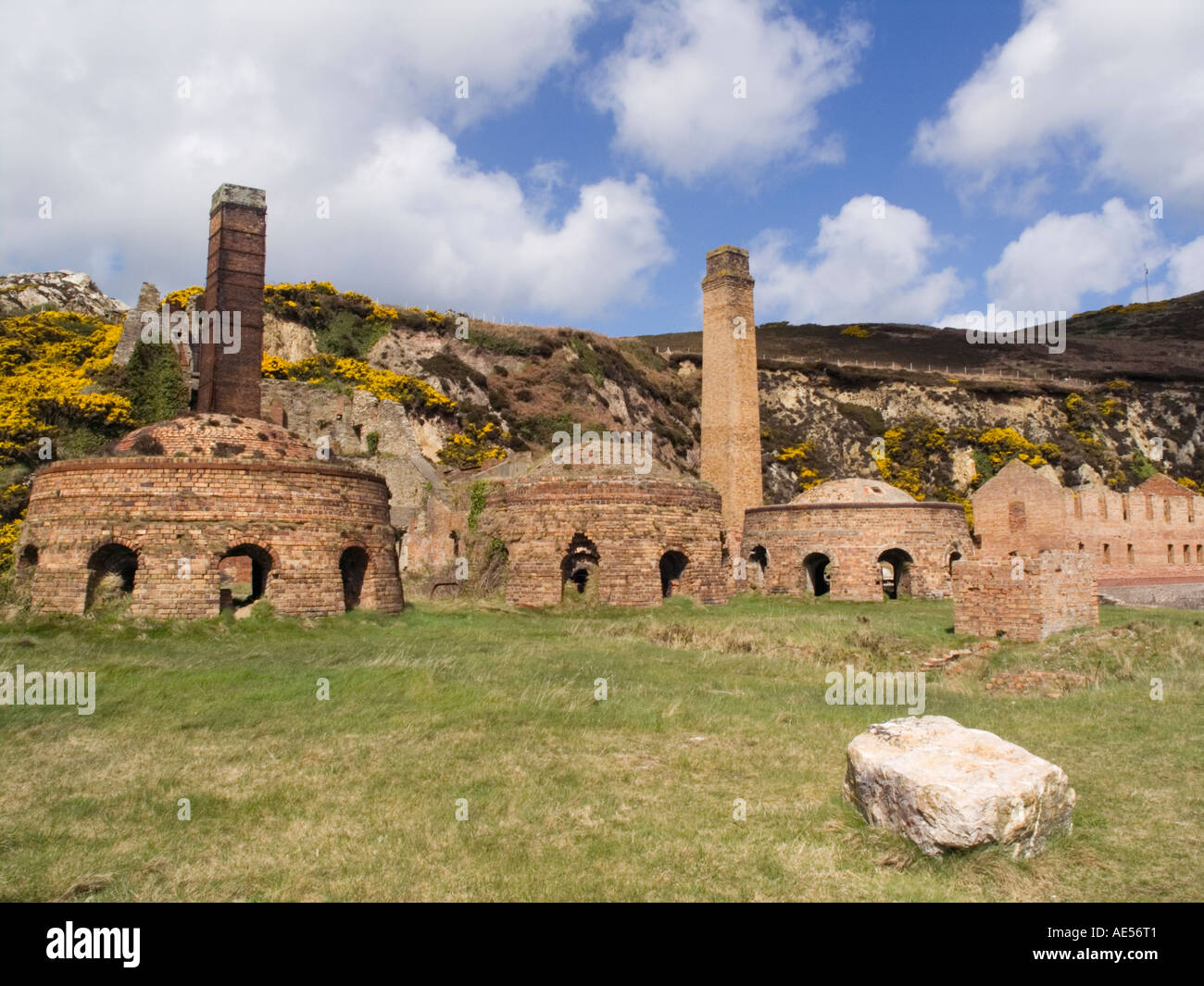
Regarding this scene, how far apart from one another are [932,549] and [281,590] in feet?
62.9

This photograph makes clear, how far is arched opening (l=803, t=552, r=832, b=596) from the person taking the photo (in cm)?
2770

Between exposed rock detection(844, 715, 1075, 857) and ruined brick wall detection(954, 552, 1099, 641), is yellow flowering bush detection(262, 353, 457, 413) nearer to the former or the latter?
ruined brick wall detection(954, 552, 1099, 641)

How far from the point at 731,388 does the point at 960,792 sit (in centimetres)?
2819

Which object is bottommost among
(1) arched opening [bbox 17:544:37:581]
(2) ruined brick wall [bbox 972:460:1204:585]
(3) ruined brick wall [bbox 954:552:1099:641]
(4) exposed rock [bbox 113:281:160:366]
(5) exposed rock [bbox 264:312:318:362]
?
(3) ruined brick wall [bbox 954:552:1099:641]

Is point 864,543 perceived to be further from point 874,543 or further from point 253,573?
point 253,573

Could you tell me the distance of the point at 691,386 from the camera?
65.6m

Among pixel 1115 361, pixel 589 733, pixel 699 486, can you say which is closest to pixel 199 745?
pixel 589 733

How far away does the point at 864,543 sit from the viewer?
26625 millimetres

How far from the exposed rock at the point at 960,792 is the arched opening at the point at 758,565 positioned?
2352cm

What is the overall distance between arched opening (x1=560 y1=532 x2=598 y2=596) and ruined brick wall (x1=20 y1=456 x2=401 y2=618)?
20.8ft

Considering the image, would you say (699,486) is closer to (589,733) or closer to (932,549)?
(932,549)

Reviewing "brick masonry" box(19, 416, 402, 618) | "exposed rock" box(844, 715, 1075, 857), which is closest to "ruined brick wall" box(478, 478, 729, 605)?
"brick masonry" box(19, 416, 402, 618)

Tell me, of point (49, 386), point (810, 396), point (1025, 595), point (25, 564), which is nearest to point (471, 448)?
point (49, 386)
